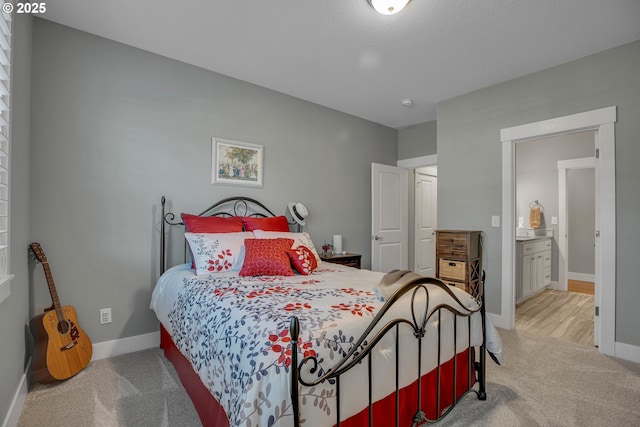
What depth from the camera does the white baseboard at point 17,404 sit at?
1.61m

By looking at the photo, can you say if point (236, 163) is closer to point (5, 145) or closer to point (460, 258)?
point (5, 145)

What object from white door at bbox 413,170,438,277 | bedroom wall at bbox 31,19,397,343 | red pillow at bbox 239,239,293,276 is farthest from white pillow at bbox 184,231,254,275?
white door at bbox 413,170,438,277

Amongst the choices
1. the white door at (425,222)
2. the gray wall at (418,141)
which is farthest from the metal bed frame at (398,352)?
the white door at (425,222)

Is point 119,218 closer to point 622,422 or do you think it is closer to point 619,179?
point 622,422

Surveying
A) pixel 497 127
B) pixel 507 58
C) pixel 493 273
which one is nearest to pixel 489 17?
pixel 507 58

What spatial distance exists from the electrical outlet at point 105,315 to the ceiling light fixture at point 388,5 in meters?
3.13

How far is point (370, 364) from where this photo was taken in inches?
51.4

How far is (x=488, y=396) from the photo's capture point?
79.1 inches

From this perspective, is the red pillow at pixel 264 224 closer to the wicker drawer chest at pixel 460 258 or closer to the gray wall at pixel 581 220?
the wicker drawer chest at pixel 460 258

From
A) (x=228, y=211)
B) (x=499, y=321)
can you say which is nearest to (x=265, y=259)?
(x=228, y=211)

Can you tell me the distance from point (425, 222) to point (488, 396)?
3869mm

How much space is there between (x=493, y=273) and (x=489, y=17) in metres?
2.51

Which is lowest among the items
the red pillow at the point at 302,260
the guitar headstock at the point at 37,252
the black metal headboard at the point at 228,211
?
the red pillow at the point at 302,260

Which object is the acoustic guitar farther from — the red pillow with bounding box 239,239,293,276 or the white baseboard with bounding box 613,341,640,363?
the white baseboard with bounding box 613,341,640,363
